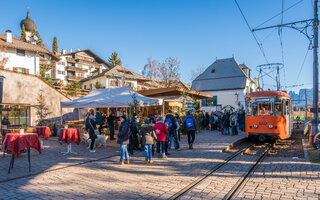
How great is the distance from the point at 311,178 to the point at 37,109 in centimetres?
1869

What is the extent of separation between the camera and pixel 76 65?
62656 millimetres

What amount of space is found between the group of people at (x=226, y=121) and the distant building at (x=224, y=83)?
16745mm

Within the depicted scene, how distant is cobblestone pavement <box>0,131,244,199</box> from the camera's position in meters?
5.04

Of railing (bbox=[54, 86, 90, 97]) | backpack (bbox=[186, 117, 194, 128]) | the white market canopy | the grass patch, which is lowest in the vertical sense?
the grass patch

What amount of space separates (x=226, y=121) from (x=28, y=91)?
619 inches

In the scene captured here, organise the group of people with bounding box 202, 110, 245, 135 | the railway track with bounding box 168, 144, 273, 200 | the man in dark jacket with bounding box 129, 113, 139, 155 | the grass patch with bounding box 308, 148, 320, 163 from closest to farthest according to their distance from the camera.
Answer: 1. the railway track with bounding box 168, 144, 273, 200
2. the grass patch with bounding box 308, 148, 320, 163
3. the man in dark jacket with bounding box 129, 113, 139, 155
4. the group of people with bounding box 202, 110, 245, 135

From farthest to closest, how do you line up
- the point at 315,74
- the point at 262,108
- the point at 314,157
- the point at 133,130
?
the point at 262,108 < the point at 315,74 < the point at 133,130 < the point at 314,157

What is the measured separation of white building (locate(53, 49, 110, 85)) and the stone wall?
34658mm

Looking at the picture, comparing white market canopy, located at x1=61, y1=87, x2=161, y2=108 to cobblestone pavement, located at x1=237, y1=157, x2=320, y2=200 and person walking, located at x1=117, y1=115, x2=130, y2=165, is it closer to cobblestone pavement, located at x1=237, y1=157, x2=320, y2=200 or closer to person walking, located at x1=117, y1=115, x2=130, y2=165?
person walking, located at x1=117, y1=115, x2=130, y2=165

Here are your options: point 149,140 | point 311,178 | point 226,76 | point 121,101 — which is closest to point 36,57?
point 121,101

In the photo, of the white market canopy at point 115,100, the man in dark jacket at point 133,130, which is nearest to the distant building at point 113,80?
the white market canopy at point 115,100

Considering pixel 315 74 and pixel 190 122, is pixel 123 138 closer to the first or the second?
pixel 190 122

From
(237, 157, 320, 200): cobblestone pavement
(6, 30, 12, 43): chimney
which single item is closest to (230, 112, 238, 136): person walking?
(237, 157, 320, 200): cobblestone pavement

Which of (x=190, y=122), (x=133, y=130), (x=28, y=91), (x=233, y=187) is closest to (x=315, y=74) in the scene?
(x=190, y=122)
